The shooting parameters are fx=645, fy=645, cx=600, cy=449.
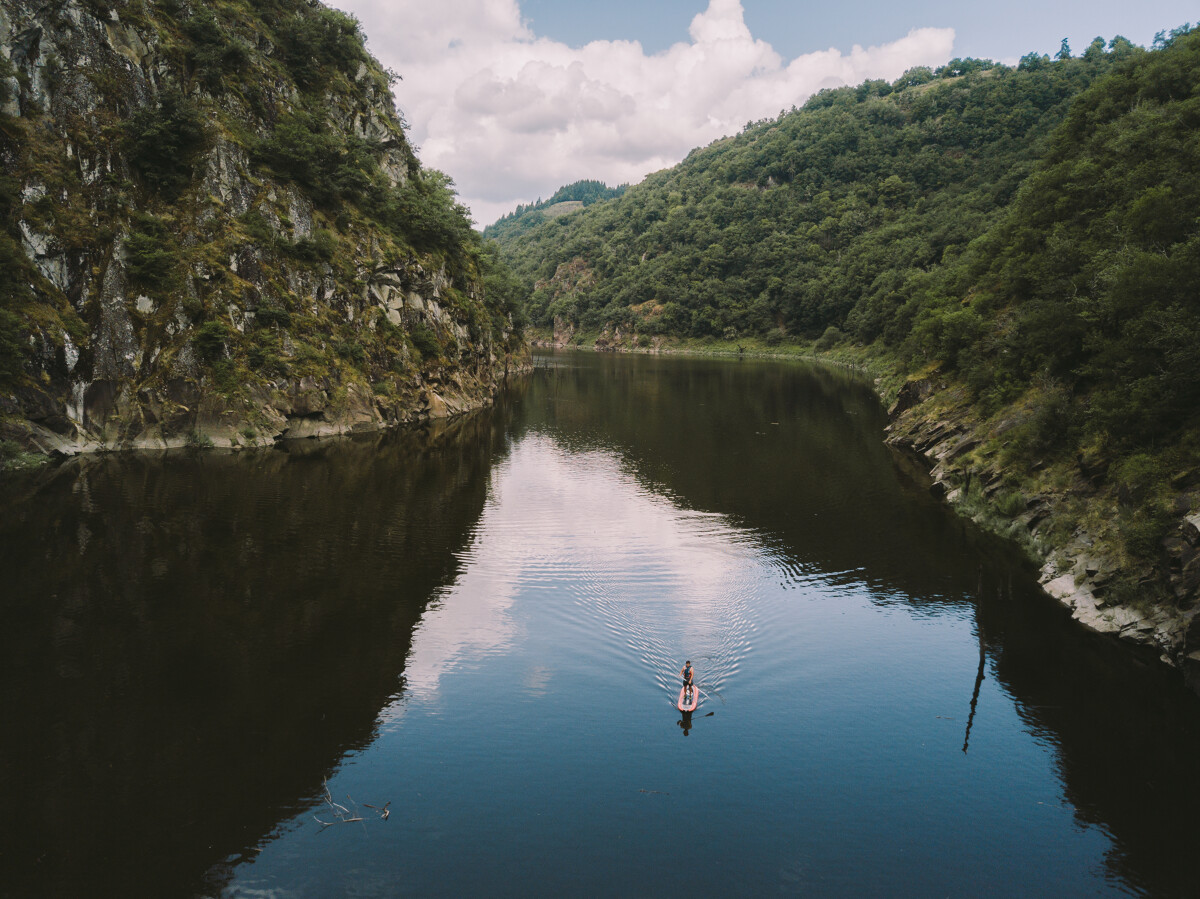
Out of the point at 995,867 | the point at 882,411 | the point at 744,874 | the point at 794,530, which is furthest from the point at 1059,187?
the point at 744,874

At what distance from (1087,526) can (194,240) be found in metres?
54.7

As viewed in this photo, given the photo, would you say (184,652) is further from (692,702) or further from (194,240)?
(194,240)

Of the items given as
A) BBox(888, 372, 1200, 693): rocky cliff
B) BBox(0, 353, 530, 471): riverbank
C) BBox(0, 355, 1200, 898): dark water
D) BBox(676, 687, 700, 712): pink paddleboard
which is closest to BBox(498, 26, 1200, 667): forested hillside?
BBox(888, 372, 1200, 693): rocky cliff

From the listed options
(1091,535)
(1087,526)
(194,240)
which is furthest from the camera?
(194,240)

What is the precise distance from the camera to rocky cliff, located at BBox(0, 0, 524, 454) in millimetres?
39000

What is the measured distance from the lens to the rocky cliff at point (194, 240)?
3900 centimetres

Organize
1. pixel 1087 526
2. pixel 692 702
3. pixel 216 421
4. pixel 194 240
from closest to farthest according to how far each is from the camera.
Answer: pixel 692 702, pixel 1087 526, pixel 216 421, pixel 194 240

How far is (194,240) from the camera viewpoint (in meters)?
45.5

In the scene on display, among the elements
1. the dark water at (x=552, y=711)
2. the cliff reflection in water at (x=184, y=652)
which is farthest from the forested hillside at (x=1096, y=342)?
the cliff reflection in water at (x=184, y=652)

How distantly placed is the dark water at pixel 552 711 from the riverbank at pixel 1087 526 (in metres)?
1.22

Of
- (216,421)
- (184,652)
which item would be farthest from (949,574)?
(216,421)

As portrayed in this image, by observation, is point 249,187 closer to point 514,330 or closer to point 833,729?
point 833,729

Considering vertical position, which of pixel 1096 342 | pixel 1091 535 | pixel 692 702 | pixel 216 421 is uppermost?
pixel 1096 342

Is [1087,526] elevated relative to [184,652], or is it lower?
elevated
